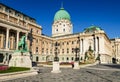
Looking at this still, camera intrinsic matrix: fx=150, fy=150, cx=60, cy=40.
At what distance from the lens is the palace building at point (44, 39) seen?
5353 cm

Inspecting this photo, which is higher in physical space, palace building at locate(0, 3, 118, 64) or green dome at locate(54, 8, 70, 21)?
green dome at locate(54, 8, 70, 21)

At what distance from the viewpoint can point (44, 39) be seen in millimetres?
81688

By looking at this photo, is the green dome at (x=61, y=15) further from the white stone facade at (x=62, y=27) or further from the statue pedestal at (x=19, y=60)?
the statue pedestal at (x=19, y=60)

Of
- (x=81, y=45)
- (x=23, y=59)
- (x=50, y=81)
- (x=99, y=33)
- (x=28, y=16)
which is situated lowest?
(x=50, y=81)

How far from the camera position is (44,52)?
8094cm

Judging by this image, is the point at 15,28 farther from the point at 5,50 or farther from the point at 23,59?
the point at 23,59

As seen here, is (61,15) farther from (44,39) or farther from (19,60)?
(19,60)

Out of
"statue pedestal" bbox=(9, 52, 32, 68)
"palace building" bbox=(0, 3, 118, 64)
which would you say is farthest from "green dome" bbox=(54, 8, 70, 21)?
"statue pedestal" bbox=(9, 52, 32, 68)

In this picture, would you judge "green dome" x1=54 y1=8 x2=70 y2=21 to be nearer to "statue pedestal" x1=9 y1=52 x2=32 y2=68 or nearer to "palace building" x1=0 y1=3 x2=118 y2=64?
"palace building" x1=0 y1=3 x2=118 y2=64

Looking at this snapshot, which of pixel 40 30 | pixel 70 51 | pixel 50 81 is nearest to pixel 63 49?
pixel 70 51

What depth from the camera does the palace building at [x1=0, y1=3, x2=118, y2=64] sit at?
5353 centimetres

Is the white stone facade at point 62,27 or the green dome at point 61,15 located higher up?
the green dome at point 61,15

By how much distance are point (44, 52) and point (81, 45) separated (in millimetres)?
20388

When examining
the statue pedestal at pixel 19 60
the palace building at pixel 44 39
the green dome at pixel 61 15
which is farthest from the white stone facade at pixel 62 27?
the statue pedestal at pixel 19 60
